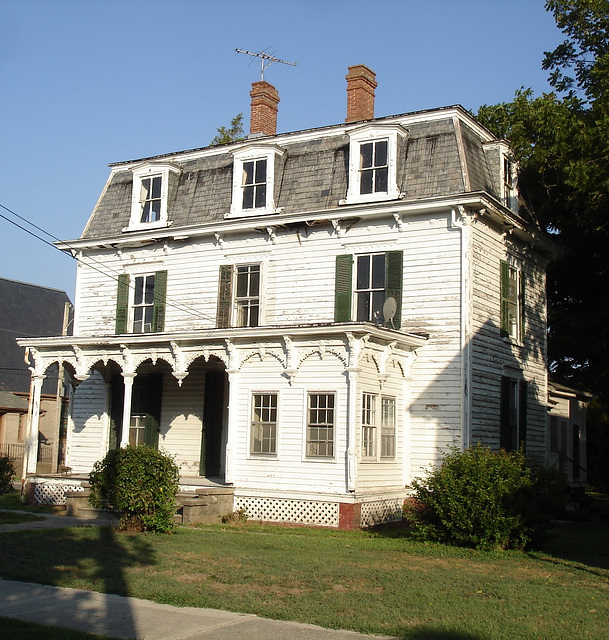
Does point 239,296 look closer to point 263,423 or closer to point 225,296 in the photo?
point 225,296

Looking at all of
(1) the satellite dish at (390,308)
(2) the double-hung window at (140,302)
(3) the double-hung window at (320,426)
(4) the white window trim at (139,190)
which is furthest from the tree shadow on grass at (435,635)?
(4) the white window trim at (139,190)

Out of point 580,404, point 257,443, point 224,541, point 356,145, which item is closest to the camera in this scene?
point 224,541

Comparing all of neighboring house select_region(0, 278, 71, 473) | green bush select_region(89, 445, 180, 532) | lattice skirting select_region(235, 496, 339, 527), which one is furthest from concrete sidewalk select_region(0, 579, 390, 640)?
neighboring house select_region(0, 278, 71, 473)

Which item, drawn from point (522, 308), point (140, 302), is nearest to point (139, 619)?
point (140, 302)

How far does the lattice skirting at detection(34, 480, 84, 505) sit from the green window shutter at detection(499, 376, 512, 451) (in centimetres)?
1132

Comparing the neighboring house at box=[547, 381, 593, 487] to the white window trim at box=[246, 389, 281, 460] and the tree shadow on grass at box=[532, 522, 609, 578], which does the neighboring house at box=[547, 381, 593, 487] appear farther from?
the white window trim at box=[246, 389, 281, 460]

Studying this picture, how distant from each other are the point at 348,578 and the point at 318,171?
44.6ft

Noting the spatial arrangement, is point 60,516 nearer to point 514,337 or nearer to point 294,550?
point 294,550

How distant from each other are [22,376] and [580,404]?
88.6ft

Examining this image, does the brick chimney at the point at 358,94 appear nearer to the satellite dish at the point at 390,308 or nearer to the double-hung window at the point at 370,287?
the double-hung window at the point at 370,287

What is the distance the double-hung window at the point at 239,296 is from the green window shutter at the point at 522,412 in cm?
765

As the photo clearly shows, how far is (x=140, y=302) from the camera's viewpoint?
2495 cm

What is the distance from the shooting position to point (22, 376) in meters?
41.4

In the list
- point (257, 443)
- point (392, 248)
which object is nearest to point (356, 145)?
point (392, 248)
